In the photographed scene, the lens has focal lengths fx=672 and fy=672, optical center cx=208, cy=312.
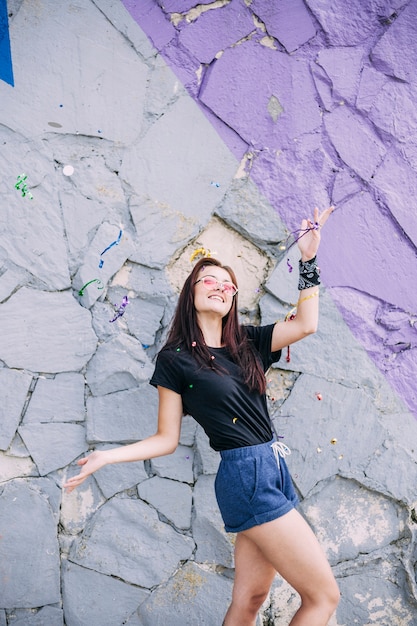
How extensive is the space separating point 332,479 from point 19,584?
1.03 meters

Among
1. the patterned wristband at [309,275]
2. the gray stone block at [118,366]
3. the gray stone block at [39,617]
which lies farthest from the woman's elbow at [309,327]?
the gray stone block at [39,617]

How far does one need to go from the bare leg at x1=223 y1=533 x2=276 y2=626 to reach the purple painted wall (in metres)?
0.80

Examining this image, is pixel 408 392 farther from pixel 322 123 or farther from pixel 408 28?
pixel 408 28

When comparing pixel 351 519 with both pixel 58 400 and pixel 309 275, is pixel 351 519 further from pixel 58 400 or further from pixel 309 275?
pixel 58 400

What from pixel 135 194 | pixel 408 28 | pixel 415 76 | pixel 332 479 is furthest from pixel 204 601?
pixel 408 28

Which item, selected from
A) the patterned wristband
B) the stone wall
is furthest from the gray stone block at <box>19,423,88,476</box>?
the patterned wristband

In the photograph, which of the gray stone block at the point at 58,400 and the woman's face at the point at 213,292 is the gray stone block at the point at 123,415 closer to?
the gray stone block at the point at 58,400

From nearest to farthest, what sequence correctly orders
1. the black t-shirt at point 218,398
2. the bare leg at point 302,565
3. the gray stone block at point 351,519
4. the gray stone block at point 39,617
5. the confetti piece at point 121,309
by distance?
the bare leg at point 302,565 < the black t-shirt at point 218,398 < the gray stone block at point 39,617 < the confetti piece at point 121,309 < the gray stone block at point 351,519

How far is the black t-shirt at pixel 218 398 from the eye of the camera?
5.87 ft

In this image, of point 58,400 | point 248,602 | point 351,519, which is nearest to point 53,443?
point 58,400

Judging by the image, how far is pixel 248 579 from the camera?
183cm

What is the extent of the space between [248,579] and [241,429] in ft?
1.38

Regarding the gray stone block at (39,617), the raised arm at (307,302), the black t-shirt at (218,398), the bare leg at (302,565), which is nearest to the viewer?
the bare leg at (302,565)

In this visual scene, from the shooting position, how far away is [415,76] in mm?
2332
